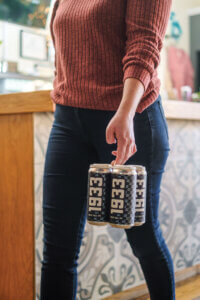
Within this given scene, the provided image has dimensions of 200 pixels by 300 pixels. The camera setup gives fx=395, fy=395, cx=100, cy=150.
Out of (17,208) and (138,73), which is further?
(17,208)

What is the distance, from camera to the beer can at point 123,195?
0.80 m

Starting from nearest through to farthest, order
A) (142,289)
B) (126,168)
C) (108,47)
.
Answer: (126,168)
(108,47)
(142,289)

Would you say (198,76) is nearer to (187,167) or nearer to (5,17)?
(5,17)

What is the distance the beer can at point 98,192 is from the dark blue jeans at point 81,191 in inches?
4.8

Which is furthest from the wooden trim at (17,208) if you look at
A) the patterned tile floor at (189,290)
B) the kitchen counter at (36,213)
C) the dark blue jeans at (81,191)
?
the patterned tile floor at (189,290)

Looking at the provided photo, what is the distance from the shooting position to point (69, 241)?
99 centimetres

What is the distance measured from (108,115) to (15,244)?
70 cm

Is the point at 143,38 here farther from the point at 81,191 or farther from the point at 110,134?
the point at 81,191

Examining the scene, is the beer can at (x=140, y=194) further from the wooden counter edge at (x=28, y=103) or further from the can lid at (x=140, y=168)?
the wooden counter edge at (x=28, y=103)

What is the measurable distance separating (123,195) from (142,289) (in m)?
0.99

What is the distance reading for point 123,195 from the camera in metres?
0.80

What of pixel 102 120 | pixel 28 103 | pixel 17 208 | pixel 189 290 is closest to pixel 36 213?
pixel 17 208

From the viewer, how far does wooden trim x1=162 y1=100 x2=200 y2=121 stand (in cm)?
160

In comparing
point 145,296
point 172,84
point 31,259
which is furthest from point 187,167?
point 172,84
